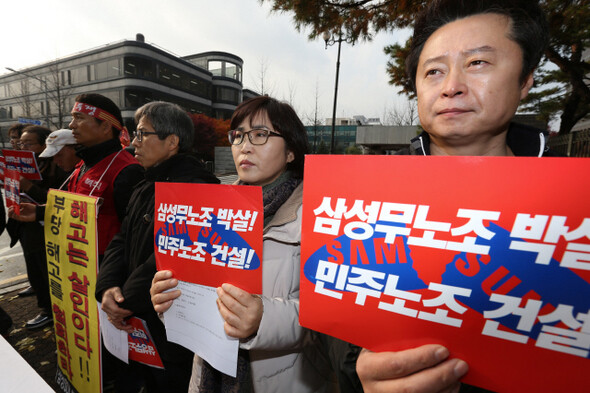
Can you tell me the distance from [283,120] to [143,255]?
1176mm

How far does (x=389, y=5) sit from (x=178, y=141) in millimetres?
4356

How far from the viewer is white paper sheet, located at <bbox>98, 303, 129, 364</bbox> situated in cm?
168

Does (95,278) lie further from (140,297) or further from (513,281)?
(513,281)

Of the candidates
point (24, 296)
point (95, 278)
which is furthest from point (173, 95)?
point (95, 278)

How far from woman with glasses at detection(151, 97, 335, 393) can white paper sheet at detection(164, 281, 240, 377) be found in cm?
5

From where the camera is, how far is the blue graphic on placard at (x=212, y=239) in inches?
38.4

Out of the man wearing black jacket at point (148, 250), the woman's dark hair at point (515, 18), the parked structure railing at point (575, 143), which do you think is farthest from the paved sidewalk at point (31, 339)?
the parked structure railing at point (575, 143)

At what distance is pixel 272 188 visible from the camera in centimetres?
148

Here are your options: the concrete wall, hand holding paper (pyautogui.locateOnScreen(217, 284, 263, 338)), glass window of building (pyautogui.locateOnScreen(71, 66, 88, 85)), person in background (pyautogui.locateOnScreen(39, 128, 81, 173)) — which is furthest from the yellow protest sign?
glass window of building (pyautogui.locateOnScreen(71, 66, 88, 85))

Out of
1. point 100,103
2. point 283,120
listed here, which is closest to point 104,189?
point 100,103

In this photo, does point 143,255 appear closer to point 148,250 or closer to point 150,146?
point 148,250

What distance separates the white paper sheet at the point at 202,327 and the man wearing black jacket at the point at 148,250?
1.65 feet

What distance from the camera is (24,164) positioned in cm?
276

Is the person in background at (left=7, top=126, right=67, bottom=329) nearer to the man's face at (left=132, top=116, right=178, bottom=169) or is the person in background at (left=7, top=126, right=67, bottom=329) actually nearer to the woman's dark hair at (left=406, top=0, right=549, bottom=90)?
the man's face at (left=132, top=116, right=178, bottom=169)
